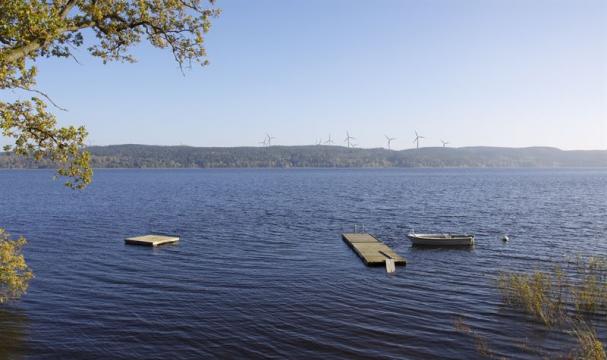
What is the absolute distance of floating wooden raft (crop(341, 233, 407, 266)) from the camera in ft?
117

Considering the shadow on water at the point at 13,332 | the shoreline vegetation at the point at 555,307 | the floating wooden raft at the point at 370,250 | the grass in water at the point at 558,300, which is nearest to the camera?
the shadow on water at the point at 13,332

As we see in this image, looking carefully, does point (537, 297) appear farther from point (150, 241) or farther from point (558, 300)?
point (150, 241)

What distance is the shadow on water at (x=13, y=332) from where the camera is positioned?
19547mm

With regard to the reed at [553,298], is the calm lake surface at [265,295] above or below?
below

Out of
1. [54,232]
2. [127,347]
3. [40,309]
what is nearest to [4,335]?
[40,309]

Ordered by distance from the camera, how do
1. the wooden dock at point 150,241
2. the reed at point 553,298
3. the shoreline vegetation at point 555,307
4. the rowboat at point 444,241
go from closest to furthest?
the shoreline vegetation at point 555,307, the reed at point 553,298, the wooden dock at point 150,241, the rowboat at point 444,241

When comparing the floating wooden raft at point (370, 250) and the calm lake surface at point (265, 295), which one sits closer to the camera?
the calm lake surface at point (265, 295)

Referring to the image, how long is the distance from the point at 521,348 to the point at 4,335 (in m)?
23.0

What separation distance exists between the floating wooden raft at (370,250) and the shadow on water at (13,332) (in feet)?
74.4

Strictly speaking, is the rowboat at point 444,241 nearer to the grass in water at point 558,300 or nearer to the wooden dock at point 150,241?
the grass in water at point 558,300

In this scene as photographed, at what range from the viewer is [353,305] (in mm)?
25938

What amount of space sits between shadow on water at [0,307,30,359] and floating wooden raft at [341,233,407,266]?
2267 centimetres

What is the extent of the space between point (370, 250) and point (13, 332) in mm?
26771

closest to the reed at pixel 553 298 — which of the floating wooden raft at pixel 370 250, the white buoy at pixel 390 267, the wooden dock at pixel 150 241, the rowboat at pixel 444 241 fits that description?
the white buoy at pixel 390 267
